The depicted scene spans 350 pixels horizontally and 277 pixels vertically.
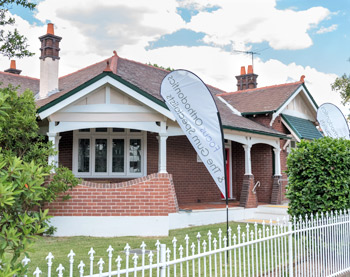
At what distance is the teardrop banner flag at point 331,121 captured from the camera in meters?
15.0

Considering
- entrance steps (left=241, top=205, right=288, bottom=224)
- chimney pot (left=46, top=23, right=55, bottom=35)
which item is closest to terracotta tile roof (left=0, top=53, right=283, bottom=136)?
chimney pot (left=46, top=23, right=55, bottom=35)

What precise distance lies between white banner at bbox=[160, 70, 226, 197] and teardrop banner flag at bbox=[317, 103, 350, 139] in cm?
920

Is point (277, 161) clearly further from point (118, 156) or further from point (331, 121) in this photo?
point (118, 156)

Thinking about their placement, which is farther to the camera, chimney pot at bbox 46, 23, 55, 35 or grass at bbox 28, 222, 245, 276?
chimney pot at bbox 46, 23, 55, 35

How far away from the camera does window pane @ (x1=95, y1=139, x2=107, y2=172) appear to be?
12.9 metres

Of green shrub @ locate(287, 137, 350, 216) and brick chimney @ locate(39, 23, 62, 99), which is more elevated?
brick chimney @ locate(39, 23, 62, 99)

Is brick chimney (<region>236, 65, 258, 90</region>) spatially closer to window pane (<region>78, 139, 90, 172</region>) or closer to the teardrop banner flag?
the teardrop banner flag

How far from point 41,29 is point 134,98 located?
6463mm

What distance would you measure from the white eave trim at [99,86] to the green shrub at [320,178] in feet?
13.2

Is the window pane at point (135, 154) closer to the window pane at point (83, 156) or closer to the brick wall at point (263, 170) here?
the window pane at point (83, 156)

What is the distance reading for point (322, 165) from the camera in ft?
25.8

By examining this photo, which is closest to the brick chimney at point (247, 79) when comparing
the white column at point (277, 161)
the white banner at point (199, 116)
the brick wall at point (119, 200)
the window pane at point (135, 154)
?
the white column at point (277, 161)

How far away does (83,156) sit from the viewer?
13008mm

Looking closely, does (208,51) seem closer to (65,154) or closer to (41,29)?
(41,29)
